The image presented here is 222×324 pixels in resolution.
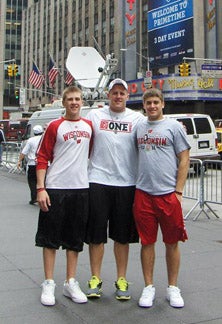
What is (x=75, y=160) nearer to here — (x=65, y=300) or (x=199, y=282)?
(x=65, y=300)

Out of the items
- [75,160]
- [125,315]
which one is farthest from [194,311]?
[75,160]

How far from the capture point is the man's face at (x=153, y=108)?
14.6 ft

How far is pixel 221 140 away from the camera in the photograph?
22.5 meters

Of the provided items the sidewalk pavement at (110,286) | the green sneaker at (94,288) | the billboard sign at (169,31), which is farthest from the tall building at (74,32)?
the green sneaker at (94,288)

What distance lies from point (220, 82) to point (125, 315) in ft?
120

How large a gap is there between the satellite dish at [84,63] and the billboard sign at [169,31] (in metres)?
17.4

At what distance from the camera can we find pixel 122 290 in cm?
453

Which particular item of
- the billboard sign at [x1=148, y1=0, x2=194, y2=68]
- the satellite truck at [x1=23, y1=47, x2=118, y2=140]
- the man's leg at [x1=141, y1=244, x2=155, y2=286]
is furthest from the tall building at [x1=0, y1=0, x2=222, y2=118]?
the man's leg at [x1=141, y1=244, x2=155, y2=286]

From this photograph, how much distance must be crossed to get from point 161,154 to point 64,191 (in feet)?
3.27

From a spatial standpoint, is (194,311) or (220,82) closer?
(194,311)

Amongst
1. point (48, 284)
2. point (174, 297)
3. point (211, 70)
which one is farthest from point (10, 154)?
point (174, 297)

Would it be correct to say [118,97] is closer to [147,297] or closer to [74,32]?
[147,297]

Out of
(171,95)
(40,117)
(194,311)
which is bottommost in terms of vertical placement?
(194,311)

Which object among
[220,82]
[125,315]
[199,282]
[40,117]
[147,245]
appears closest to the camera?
[125,315]
